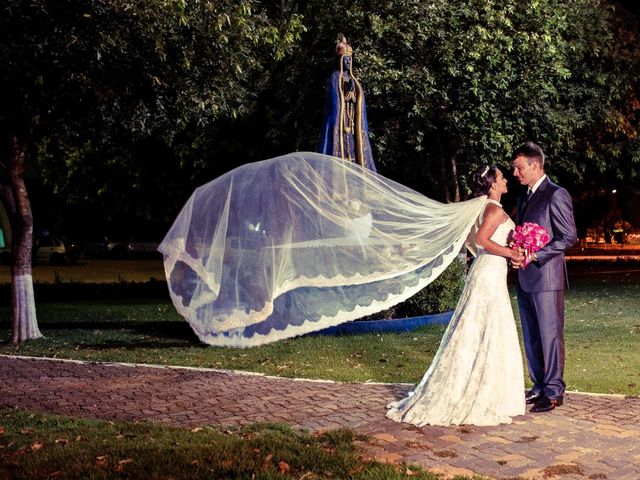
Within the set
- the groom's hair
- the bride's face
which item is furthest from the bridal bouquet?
the groom's hair

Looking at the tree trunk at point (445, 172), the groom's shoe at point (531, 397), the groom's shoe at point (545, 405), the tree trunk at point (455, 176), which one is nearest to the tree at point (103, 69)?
the groom's shoe at point (531, 397)

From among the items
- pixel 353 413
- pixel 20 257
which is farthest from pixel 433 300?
pixel 20 257

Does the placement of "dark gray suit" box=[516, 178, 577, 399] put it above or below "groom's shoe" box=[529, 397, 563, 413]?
above

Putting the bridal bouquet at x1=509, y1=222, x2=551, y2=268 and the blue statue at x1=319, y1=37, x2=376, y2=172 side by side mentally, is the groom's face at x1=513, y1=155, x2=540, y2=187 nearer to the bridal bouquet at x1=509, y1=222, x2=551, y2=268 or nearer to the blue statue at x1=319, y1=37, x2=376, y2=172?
the bridal bouquet at x1=509, y1=222, x2=551, y2=268

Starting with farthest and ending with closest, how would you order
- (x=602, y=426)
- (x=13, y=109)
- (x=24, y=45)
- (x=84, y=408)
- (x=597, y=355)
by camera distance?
1. (x=13, y=109)
2. (x=24, y=45)
3. (x=597, y=355)
4. (x=84, y=408)
5. (x=602, y=426)

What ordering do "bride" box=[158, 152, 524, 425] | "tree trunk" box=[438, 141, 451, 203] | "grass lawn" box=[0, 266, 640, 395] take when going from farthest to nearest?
"tree trunk" box=[438, 141, 451, 203], "grass lawn" box=[0, 266, 640, 395], "bride" box=[158, 152, 524, 425]

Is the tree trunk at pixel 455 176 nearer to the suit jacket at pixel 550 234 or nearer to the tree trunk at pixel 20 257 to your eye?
the tree trunk at pixel 20 257

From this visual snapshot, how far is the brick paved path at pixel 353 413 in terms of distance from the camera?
6125 mm

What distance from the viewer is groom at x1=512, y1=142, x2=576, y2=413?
7.68 m

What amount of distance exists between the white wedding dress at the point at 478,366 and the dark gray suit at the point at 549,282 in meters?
0.28

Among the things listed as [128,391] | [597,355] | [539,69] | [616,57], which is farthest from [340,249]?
[616,57]

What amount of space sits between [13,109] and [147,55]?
94.2 inches

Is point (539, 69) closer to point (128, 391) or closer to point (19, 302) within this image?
point (19, 302)

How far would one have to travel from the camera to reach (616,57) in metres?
25.8
